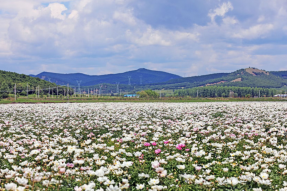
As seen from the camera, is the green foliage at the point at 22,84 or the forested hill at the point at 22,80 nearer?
the green foliage at the point at 22,84

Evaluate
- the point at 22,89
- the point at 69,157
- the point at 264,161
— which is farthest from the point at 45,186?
the point at 22,89

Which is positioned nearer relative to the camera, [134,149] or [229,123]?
[134,149]

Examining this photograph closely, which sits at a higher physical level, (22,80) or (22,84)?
(22,80)

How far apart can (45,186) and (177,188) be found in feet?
7.98

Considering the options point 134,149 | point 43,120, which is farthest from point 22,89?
point 134,149

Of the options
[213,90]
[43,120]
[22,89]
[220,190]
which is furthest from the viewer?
[213,90]

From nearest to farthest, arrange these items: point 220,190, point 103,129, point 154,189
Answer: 1. point 154,189
2. point 220,190
3. point 103,129

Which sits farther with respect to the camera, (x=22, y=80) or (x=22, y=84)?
(x=22, y=80)

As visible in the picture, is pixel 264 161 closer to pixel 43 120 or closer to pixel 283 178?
pixel 283 178

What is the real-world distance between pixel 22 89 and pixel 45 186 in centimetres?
11916

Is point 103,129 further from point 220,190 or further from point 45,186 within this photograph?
point 220,190

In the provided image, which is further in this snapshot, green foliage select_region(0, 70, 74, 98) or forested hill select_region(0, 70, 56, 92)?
forested hill select_region(0, 70, 56, 92)

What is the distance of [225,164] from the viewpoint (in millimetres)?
6203

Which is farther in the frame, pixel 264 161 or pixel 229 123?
pixel 229 123
